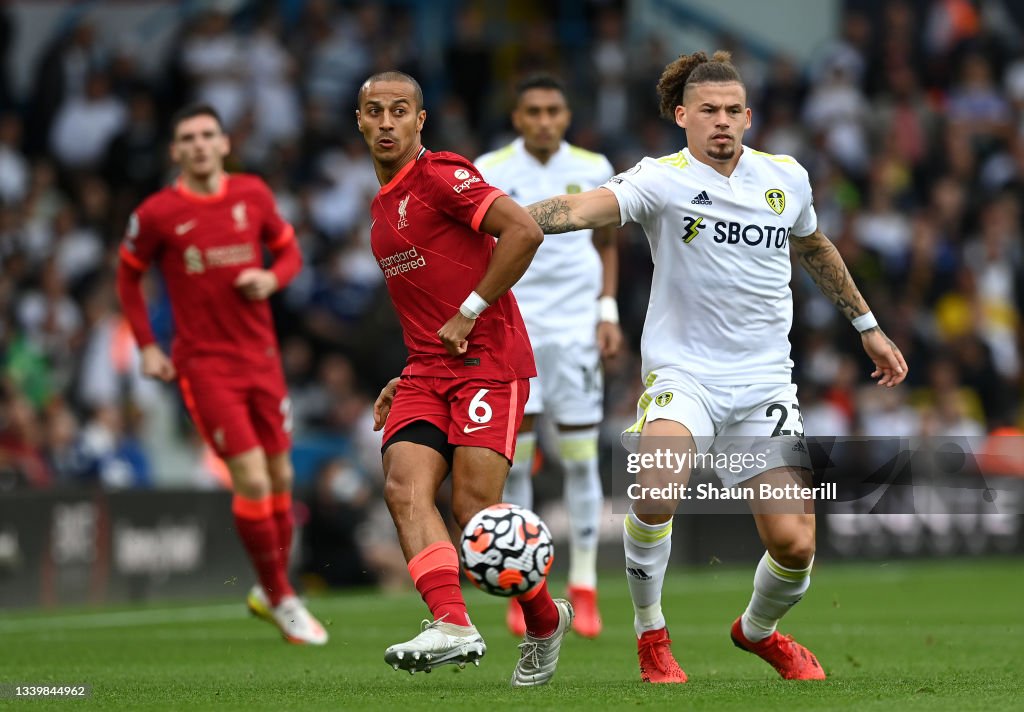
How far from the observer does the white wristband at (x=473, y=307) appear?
292 inches

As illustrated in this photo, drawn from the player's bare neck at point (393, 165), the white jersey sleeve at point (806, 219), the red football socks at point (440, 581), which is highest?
the player's bare neck at point (393, 165)

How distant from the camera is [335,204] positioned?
19.9m

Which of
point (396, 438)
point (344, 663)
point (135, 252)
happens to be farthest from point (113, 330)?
point (396, 438)

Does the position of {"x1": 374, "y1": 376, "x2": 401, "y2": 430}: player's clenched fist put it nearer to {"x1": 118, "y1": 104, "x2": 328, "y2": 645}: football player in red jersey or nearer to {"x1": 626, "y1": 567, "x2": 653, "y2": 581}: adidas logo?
{"x1": 626, "y1": 567, "x2": 653, "y2": 581}: adidas logo

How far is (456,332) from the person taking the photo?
7.42m

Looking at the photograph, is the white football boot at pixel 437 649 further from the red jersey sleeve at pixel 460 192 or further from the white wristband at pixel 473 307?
the red jersey sleeve at pixel 460 192

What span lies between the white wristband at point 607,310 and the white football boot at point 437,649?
13.1ft

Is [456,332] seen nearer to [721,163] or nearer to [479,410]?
[479,410]

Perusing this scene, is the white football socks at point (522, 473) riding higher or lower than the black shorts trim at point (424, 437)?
lower

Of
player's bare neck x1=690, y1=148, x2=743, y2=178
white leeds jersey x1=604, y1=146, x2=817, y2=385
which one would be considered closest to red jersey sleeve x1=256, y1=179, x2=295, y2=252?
white leeds jersey x1=604, y1=146, x2=817, y2=385

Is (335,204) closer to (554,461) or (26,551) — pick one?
(554,461)

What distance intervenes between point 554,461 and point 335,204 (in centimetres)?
416

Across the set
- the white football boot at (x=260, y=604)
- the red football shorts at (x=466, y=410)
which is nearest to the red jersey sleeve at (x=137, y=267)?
the white football boot at (x=260, y=604)

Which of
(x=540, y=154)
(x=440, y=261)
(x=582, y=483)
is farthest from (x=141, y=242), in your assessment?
(x=440, y=261)
